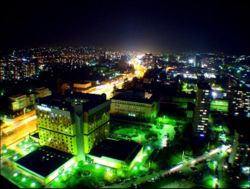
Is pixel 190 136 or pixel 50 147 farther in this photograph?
pixel 190 136

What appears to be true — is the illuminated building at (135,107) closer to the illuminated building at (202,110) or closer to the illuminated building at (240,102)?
the illuminated building at (202,110)

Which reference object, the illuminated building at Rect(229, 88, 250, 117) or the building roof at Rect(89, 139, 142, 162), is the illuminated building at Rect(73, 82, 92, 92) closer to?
the building roof at Rect(89, 139, 142, 162)

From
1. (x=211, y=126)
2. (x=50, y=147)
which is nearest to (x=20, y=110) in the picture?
(x=50, y=147)

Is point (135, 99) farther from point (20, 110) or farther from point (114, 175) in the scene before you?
point (20, 110)

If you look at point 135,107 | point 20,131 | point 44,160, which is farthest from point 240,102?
point 20,131

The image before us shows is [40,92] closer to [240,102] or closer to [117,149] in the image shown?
[117,149]

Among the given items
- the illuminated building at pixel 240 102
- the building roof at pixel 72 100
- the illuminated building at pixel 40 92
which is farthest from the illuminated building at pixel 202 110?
the illuminated building at pixel 40 92

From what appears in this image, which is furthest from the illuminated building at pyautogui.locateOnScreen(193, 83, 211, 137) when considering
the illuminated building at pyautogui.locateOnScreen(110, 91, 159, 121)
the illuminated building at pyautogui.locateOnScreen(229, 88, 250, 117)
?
the illuminated building at pyautogui.locateOnScreen(229, 88, 250, 117)
